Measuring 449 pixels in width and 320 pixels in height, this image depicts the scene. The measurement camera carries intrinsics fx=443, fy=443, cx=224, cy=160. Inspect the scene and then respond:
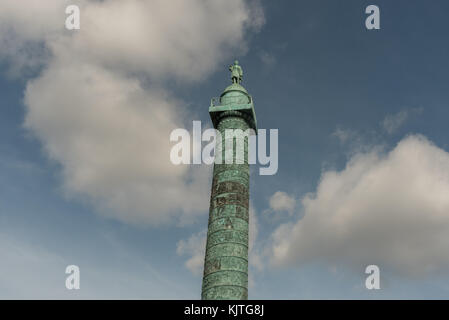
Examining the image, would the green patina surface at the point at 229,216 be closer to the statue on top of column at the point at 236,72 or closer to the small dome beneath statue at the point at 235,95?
the small dome beneath statue at the point at 235,95

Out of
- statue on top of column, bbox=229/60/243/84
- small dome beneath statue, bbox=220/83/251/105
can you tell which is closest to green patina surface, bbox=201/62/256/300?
small dome beneath statue, bbox=220/83/251/105

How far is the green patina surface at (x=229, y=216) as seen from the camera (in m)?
15.1

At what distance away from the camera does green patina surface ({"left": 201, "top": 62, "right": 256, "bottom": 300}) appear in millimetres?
15109

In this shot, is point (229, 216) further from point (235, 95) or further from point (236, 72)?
point (236, 72)

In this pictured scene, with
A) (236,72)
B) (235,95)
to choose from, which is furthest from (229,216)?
(236,72)

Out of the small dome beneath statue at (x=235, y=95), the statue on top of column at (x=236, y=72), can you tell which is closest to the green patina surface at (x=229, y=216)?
the small dome beneath statue at (x=235, y=95)

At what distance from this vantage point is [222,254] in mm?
15555

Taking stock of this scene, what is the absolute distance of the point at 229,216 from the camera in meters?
16.3
